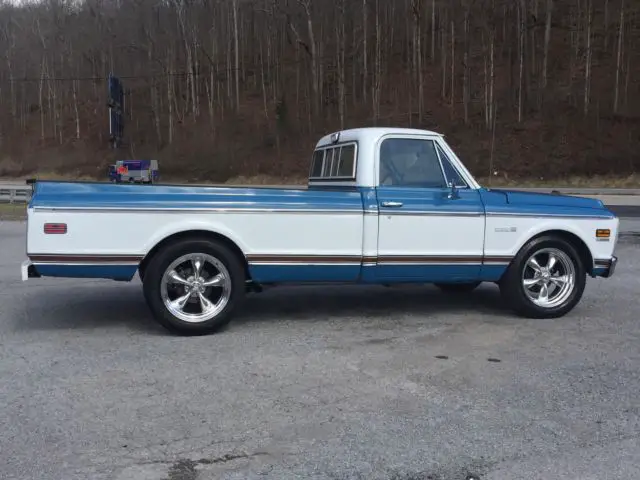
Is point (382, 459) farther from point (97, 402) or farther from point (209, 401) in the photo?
point (97, 402)

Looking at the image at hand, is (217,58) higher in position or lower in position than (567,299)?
higher

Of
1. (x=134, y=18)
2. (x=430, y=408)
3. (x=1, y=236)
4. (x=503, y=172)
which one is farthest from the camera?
(x=134, y=18)

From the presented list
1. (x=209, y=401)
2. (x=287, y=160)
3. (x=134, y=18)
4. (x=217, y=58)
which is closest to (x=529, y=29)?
(x=287, y=160)

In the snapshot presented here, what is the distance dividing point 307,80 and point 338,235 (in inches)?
1999

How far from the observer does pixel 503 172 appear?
41.1 meters

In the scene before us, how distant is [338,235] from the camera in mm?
6445

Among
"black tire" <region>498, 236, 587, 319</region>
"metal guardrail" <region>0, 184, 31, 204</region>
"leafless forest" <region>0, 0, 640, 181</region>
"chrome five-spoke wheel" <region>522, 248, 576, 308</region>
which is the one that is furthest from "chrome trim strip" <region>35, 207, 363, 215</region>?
"leafless forest" <region>0, 0, 640, 181</region>

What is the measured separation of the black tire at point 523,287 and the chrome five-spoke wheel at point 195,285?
2895 mm

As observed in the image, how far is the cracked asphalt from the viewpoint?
3.80 meters

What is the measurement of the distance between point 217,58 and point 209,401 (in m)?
59.3

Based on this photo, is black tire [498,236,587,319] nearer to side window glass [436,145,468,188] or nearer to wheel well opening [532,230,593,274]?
wheel well opening [532,230,593,274]

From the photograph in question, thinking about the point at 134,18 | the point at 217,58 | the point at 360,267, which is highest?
the point at 134,18

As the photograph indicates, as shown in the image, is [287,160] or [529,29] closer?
[287,160]

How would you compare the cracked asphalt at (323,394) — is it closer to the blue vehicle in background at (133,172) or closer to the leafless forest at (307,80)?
the leafless forest at (307,80)
